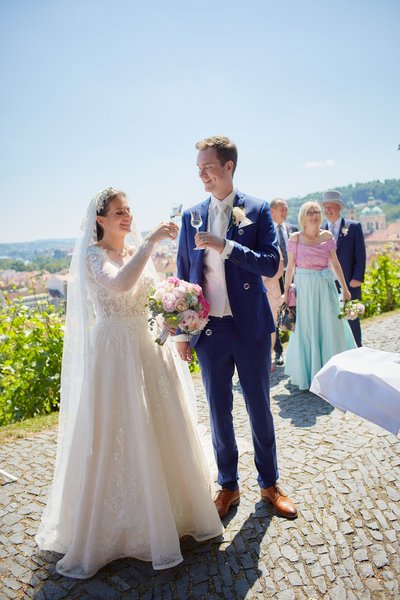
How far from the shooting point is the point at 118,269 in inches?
114

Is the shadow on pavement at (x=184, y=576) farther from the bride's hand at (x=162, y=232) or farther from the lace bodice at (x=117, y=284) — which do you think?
the bride's hand at (x=162, y=232)

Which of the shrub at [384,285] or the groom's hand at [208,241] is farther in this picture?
the shrub at [384,285]

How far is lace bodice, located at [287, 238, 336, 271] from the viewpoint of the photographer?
5961mm

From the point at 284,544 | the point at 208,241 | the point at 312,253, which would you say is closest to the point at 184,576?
the point at 284,544

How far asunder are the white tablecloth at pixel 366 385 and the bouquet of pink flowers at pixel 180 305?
0.85 meters

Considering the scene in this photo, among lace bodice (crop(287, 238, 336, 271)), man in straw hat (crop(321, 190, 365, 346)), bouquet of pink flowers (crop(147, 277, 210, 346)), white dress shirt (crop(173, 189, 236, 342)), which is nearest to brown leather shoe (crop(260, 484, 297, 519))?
white dress shirt (crop(173, 189, 236, 342))

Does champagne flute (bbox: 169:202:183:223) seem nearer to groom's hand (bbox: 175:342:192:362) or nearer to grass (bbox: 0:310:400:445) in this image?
groom's hand (bbox: 175:342:192:362)

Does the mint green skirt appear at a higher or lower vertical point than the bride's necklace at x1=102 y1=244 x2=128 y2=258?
lower

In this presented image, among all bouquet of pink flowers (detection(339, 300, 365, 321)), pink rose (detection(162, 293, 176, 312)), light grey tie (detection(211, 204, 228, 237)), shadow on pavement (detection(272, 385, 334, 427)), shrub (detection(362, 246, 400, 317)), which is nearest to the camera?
pink rose (detection(162, 293, 176, 312))

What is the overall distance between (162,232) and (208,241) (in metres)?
0.34

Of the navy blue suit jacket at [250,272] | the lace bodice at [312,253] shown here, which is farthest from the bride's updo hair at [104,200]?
the lace bodice at [312,253]

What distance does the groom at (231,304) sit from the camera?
3035 mm

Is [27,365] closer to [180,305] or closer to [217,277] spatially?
[217,277]

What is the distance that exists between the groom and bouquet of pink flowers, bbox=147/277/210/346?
317mm
